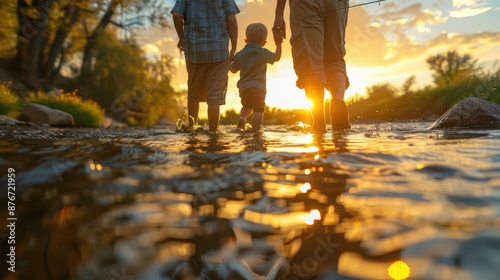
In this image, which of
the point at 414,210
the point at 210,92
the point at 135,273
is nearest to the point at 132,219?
the point at 135,273

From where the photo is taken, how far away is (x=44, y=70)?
21.0 meters

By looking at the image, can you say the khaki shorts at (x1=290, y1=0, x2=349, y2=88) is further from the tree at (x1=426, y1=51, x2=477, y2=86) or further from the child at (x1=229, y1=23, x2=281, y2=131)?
the tree at (x1=426, y1=51, x2=477, y2=86)

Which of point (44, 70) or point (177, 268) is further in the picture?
point (44, 70)

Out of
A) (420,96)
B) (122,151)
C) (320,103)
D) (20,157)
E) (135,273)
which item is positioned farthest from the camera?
(420,96)

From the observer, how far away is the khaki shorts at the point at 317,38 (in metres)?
4.33

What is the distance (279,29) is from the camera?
A: 4707mm

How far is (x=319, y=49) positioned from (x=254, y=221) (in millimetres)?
3798

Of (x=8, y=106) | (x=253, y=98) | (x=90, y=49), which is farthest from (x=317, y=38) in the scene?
(x=90, y=49)

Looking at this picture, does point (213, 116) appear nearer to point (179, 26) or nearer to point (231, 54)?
point (231, 54)

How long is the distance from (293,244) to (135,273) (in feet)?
1.03

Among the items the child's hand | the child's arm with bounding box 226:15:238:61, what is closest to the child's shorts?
the child's hand

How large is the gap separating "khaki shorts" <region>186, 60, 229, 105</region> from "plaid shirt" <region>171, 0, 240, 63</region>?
16 centimetres

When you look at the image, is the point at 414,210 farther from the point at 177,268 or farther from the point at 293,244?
the point at 177,268

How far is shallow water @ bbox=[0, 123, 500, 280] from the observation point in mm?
651
